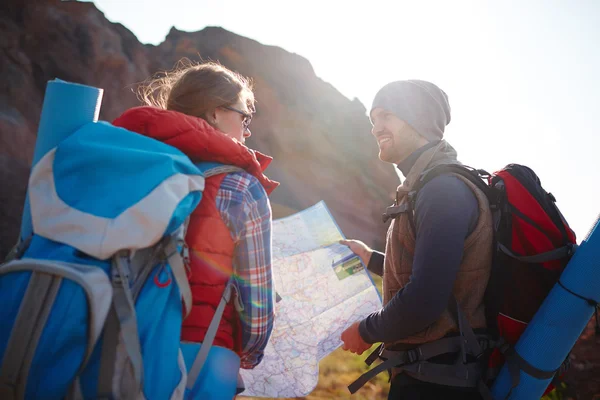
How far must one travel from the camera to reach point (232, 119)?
1597 mm

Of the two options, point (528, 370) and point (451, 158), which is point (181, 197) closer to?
point (451, 158)

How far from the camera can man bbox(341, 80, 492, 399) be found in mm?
1352

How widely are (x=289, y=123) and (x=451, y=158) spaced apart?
20133 millimetres

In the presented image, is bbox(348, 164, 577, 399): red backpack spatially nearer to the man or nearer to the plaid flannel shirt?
the man

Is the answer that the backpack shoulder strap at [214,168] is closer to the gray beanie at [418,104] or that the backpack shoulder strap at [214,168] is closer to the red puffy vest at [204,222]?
the red puffy vest at [204,222]

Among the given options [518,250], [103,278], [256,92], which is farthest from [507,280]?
[256,92]

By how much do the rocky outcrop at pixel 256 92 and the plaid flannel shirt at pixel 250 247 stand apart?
11.3 meters

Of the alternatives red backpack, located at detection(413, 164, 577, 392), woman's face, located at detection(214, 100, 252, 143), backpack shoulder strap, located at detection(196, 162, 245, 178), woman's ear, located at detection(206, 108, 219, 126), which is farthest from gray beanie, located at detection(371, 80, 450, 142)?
backpack shoulder strap, located at detection(196, 162, 245, 178)

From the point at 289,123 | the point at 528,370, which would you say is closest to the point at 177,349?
the point at 528,370

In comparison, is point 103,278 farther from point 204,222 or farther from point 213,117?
point 213,117

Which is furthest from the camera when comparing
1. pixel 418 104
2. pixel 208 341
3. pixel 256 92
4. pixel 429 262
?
pixel 256 92

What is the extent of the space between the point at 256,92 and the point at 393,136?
789 inches

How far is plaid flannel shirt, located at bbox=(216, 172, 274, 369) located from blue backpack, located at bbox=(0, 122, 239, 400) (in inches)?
5.3

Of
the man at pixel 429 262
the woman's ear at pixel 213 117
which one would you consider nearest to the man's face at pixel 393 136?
the man at pixel 429 262
